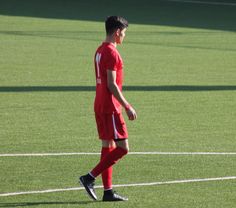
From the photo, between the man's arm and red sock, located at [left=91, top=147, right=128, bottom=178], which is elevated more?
the man's arm

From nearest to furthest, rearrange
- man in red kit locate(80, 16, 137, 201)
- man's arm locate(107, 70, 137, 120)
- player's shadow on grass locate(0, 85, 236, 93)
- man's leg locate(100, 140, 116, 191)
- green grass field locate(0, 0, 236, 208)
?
man's arm locate(107, 70, 137, 120) → man in red kit locate(80, 16, 137, 201) → man's leg locate(100, 140, 116, 191) → green grass field locate(0, 0, 236, 208) → player's shadow on grass locate(0, 85, 236, 93)

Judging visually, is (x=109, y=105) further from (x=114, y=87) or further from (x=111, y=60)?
(x=111, y=60)

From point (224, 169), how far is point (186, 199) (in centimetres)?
177

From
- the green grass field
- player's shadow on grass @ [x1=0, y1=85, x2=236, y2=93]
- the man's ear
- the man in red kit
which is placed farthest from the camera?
player's shadow on grass @ [x1=0, y1=85, x2=236, y2=93]

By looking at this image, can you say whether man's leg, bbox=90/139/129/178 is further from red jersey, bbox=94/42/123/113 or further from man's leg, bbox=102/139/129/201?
red jersey, bbox=94/42/123/113

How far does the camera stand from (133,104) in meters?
18.3

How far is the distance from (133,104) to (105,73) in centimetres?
777

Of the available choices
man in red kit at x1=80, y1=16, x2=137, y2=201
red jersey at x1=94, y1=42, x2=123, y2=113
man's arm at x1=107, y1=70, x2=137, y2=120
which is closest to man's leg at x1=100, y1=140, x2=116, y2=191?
man in red kit at x1=80, y1=16, x2=137, y2=201

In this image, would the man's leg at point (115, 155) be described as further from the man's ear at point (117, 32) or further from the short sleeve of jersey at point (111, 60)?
the man's ear at point (117, 32)

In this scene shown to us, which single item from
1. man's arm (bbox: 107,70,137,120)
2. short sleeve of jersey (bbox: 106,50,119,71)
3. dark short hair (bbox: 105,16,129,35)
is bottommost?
man's arm (bbox: 107,70,137,120)

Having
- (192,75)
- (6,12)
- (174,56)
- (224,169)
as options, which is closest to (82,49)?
(174,56)

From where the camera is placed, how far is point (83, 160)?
12.9m

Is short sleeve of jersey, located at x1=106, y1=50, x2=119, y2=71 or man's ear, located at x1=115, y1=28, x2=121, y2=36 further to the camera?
man's ear, located at x1=115, y1=28, x2=121, y2=36

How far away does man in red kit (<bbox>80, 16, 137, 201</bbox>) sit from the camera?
1049 centimetres
